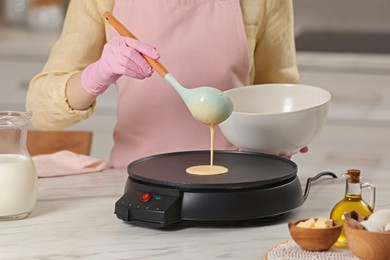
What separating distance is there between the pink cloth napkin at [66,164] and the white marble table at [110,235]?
167mm

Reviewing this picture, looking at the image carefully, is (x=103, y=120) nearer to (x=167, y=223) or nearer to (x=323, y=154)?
(x=323, y=154)

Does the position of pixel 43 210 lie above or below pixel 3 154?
below

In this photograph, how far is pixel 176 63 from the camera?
1924 millimetres

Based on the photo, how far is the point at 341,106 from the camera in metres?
3.09

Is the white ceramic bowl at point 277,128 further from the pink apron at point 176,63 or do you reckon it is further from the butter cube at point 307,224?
the butter cube at point 307,224

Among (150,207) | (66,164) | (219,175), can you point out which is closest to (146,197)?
(150,207)

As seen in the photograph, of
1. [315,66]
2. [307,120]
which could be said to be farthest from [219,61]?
[315,66]

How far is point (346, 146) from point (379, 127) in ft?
0.43

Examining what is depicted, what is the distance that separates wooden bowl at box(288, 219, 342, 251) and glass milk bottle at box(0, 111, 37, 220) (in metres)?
0.46

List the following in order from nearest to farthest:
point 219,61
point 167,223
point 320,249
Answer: point 320,249 < point 167,223 < point 219,61

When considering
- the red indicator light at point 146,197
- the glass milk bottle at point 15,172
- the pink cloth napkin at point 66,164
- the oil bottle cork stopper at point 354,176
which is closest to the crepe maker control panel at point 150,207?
the red indicator light at point 146,197

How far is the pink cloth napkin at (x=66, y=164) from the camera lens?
1.80 m

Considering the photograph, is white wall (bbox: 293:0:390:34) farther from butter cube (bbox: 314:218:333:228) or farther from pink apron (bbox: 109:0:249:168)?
butter cube (bbox: 314:218:333:228)

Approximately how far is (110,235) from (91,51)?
26.9 inches
